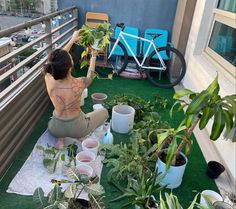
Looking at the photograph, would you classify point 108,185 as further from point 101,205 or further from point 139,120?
point 139,120

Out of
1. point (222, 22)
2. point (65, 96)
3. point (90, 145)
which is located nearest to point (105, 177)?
point (90, 145)

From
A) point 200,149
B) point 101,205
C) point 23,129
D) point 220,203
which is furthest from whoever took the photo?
point 200,149

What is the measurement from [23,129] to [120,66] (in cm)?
237

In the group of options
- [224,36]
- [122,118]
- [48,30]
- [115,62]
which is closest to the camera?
[122,118]

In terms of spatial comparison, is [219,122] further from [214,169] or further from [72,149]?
[72,149]

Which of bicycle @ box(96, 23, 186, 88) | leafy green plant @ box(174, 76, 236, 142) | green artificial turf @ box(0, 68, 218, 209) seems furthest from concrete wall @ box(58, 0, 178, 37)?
leafy green plant @ box(174, 76, 236, 142)

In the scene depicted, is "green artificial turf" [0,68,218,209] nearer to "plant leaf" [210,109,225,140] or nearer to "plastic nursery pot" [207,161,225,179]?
"plastic nursery pot" [207,161,225,179]

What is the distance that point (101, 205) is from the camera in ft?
4.89

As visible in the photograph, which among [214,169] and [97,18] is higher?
[97,18]

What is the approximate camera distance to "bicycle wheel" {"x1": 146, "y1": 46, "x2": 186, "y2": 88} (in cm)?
390

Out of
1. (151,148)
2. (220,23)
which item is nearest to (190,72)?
(220,23)

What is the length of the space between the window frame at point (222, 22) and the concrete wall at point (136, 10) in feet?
4.51

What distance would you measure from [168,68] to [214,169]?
261 cm

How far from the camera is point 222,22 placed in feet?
9.65
